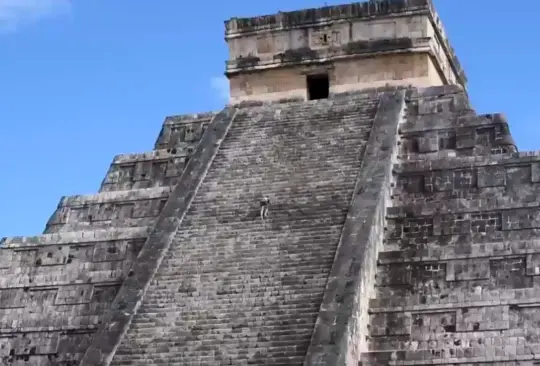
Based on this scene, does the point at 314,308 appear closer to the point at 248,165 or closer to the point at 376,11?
the point at 248,165

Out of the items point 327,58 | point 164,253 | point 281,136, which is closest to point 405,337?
point 164,253

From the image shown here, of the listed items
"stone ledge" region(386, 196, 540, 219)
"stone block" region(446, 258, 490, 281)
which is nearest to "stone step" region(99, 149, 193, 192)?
"stone ledge" region(386, 196, 540, 219)

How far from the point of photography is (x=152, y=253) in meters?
13.4

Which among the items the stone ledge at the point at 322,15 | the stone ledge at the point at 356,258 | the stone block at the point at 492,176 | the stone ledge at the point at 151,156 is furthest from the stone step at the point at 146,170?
the stone block at the point at 492,176

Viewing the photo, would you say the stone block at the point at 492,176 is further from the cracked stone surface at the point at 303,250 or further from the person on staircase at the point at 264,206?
the person on staircase at the point at 264,206

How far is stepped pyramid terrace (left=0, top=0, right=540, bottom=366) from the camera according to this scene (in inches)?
466

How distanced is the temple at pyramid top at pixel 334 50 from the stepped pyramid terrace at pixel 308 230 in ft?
0.08

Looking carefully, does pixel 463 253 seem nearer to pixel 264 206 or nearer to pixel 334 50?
pixel 264 206

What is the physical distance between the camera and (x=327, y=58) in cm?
1662

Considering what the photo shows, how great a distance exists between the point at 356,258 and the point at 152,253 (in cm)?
277

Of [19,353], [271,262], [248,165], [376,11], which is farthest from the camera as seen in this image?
[376,11]

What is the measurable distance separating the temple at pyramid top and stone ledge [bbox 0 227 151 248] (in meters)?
3.57

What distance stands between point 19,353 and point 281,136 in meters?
4.73

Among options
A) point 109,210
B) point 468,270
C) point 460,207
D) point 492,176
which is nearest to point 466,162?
point 492,176
